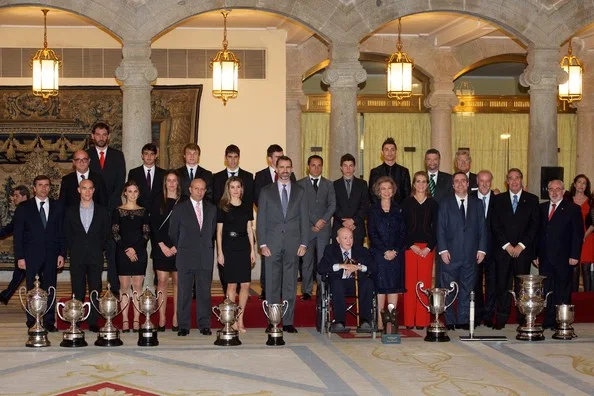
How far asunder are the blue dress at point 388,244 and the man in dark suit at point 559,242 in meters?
1.58

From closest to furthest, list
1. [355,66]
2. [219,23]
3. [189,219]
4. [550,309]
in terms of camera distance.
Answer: [189,219] < [550,309] < [355,66] < [219,23]

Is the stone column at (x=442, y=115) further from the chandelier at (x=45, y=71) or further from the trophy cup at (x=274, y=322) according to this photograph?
the trophy cup at (x=274, y=322)

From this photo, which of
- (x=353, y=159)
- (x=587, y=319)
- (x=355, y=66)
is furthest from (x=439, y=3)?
(x=587, y=319)

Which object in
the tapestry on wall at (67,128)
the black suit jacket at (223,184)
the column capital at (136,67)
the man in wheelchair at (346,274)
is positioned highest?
the column capital at (136,67)

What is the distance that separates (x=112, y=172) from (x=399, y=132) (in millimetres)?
8911

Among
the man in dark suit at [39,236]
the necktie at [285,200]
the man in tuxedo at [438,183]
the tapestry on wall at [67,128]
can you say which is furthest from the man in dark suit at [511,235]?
the tapestry on wall at [67,128]

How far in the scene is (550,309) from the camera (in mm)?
11523

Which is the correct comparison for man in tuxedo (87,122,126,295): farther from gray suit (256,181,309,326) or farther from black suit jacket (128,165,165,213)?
gray suit (256,181,309,326)

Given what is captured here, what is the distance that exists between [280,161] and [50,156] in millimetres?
5212

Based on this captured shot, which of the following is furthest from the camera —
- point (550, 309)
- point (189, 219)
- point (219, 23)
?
point (219, 23)

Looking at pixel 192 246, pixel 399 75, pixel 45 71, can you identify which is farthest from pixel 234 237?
pixel 399 75

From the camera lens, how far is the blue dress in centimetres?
1099

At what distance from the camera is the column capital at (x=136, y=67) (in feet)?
40.4

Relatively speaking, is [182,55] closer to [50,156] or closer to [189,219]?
[50,156]
